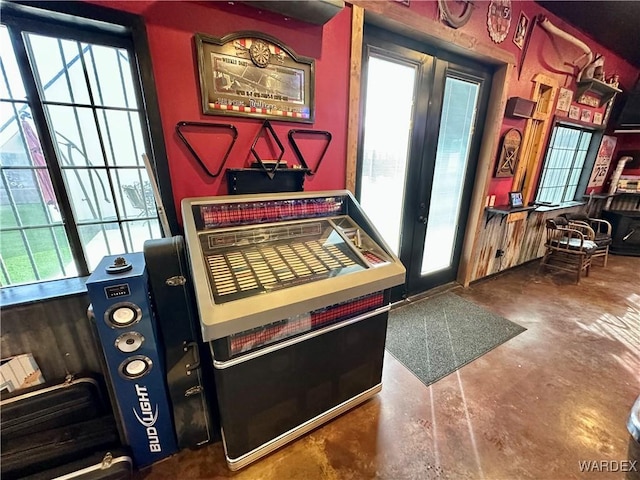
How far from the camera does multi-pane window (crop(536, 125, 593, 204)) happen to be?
3.98 meters

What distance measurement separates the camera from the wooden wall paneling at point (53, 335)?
1239mm

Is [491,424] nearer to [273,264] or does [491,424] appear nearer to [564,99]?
[273,264]

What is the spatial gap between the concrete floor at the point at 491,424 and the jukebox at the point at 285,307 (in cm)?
15

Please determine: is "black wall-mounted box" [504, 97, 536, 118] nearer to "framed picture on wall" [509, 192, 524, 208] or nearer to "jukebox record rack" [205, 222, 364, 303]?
"framed picture on wall" [509, 192, 524, 208]

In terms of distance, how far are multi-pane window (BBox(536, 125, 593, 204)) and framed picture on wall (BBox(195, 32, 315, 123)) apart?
3.97 meters

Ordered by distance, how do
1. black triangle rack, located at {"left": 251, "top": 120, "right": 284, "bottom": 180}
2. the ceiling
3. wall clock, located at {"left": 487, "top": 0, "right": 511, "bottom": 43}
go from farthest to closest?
1. the ceiling
2. wall clock, located at {"left": 487, "top": 0, "right": 511, "bottom": 43}
3. black triangle rack, located at {"left": 251, "top": 120, "right": 284, "bottom": 180}

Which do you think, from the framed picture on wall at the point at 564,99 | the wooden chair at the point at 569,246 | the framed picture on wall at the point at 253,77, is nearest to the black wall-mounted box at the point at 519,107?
the framed picture on wall at the point at 564,99

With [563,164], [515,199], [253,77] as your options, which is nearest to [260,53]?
[253,77]

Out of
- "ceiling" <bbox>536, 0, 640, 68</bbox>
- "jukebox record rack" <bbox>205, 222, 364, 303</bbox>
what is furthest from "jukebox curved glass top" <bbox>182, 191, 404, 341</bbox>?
"ceiling" <bbox>536, 0, 640, 68</bbox>

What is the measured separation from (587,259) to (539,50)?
2.80 meters

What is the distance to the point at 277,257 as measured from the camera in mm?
1322

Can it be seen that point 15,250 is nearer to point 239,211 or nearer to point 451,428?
point 239,211

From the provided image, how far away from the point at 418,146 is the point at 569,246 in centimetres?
286

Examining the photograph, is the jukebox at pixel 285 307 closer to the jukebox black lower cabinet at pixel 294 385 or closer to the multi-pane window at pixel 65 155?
the jukebox black lower cabinet at pixel 294 385
